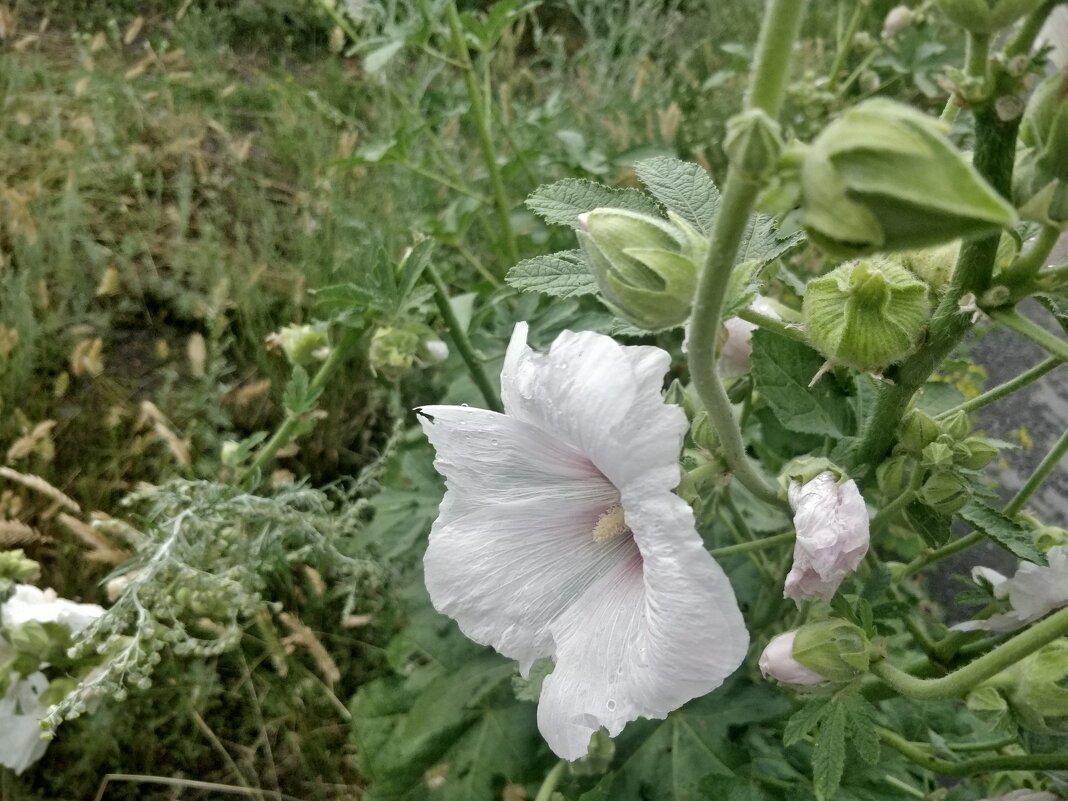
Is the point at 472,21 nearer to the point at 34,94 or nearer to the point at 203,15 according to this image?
the point at 34,94

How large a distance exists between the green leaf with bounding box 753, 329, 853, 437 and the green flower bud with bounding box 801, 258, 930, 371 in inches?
5.7

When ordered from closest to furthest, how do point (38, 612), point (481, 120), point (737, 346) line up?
point (737, 346) → point (38, 612) → point (481, 120)

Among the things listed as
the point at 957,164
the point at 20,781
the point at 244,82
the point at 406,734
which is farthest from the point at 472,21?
the point at 244,82

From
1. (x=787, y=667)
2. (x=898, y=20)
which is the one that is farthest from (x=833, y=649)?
(x=898, y=20)

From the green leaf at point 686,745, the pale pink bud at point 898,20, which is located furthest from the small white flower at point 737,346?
the pale pink bud at point 898,20

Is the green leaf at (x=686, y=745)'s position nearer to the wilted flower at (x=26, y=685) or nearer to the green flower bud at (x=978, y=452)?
the green flower bud at (x=978, y=452)

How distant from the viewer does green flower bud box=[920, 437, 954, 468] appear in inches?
27.3

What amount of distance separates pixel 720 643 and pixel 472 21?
1347 millimetres

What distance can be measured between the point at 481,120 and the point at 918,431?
1139 millimetres

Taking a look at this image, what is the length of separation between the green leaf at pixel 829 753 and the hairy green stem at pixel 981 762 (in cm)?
24

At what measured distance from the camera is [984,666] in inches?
25.8

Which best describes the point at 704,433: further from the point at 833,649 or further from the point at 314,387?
the point at 314,387

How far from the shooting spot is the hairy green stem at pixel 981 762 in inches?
32.3

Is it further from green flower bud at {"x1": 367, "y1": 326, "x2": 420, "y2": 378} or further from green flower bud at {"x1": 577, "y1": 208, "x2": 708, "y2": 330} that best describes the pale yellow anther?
green flower bud at {"x1": 367, "y1": 326, "x2": 420, "y2": 378}
